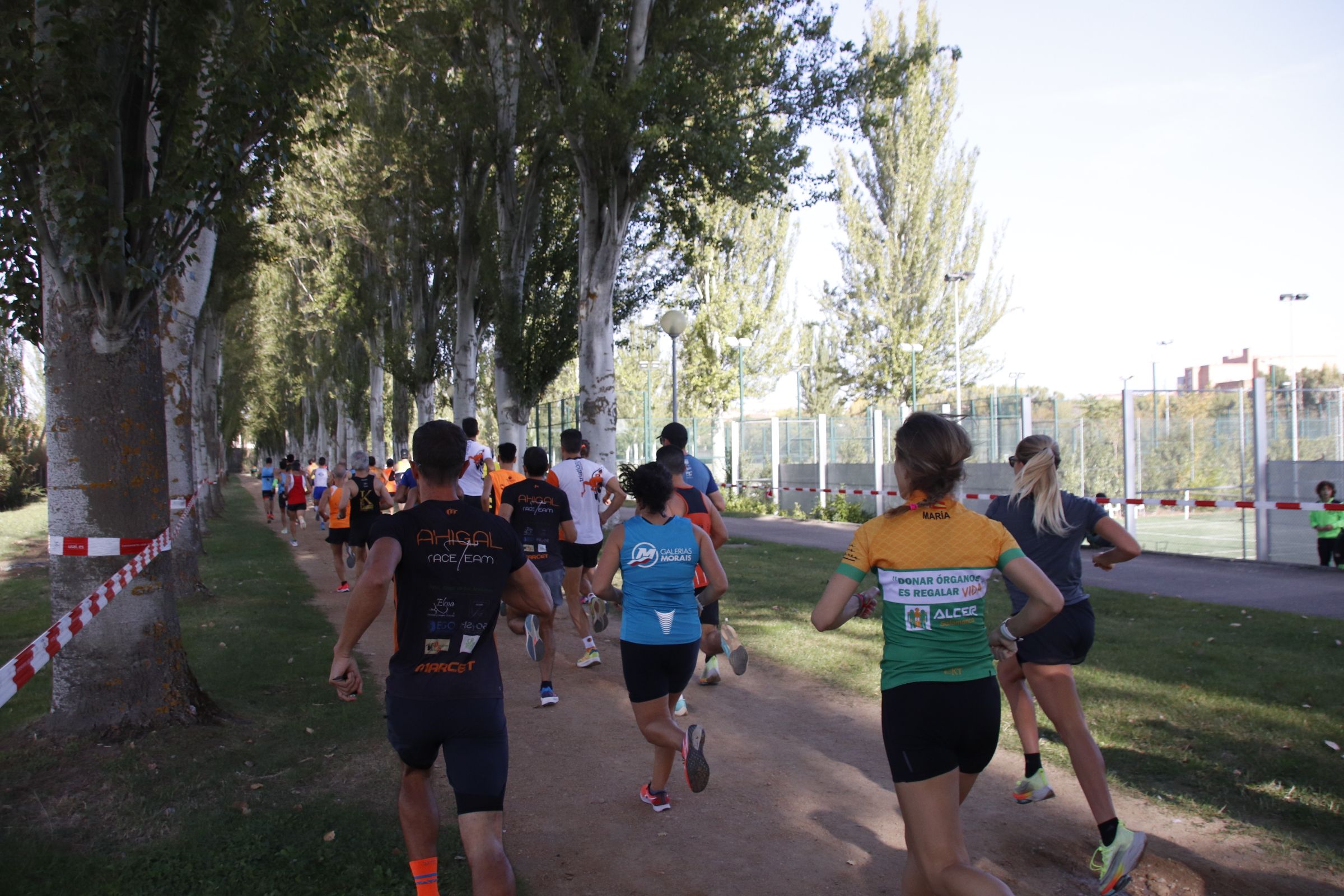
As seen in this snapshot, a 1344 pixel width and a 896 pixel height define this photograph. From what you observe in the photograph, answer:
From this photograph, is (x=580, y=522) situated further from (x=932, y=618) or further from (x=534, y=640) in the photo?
(x=932, y=618)

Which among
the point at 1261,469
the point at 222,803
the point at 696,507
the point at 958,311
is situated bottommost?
the point at 222,803

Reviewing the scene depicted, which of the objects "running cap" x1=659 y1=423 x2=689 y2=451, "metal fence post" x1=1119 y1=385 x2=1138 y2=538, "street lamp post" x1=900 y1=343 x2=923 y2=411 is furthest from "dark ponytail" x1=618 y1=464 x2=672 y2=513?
"street lamp post" x1=900 y1=343 x2=923 y2=411

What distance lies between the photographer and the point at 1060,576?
468 centimetres

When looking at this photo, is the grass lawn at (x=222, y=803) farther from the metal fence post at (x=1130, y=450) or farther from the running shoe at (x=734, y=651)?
the metal fence post at (x=1130, y=450)

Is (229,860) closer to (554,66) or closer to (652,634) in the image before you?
(652,634)

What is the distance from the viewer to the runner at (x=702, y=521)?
274 inches

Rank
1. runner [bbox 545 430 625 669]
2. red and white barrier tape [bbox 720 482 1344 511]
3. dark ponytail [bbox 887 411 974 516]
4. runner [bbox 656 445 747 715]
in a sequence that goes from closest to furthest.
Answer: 1. dark ponytail [bbox 887 411 974 516]
2. runner [bbox 656 445 747 715]
3. runner [bbox 545 430 625 669]
4. red and white barrier tape [bbox 720 482 1344 511]

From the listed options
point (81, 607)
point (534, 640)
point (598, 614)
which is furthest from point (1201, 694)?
point (81, 607)

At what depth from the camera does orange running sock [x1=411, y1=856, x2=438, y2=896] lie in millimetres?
3621

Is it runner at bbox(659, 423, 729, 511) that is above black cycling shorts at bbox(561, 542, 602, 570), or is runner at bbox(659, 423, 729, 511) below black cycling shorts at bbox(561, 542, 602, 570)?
above

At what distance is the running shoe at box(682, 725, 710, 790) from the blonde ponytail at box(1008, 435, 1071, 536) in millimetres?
1872

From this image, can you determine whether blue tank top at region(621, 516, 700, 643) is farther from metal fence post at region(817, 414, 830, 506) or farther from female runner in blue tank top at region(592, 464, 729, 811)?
metal fence post at region(817, 414, 830, 506)

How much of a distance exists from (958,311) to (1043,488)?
3923 centimetres

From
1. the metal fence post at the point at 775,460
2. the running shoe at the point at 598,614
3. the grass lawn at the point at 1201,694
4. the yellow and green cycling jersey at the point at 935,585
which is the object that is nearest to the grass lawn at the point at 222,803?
the running shoe at the point at 598,614
